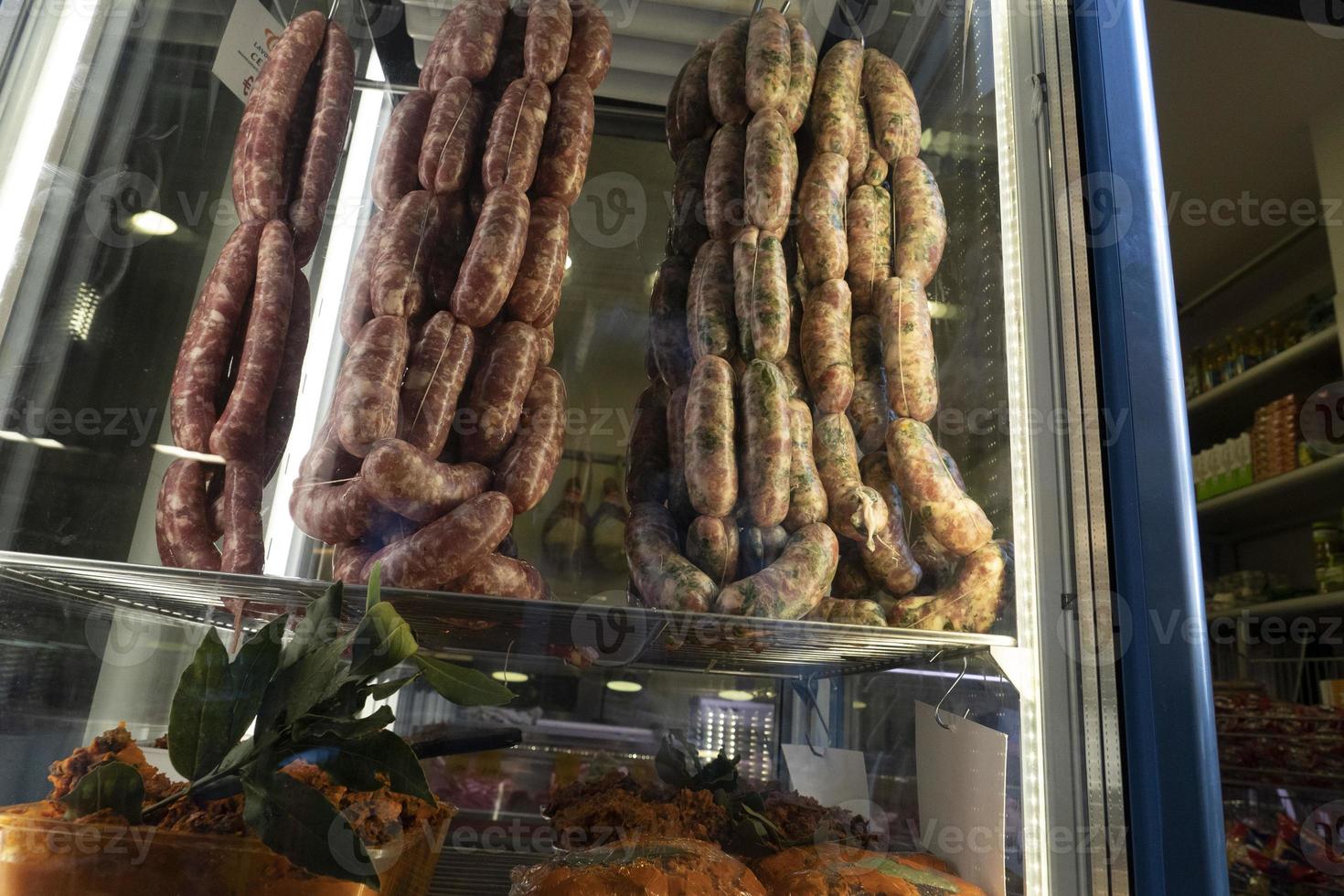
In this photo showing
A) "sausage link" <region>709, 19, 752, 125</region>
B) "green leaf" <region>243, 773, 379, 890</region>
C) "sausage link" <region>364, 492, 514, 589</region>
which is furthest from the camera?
"sausage link" <region>709, 19, 752, 125</region>

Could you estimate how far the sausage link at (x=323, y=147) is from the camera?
1.34 meters

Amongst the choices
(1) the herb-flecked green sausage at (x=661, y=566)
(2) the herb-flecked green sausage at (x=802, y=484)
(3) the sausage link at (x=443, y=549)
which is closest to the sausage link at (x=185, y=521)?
(3) the sausage link at (x=443, y=549)

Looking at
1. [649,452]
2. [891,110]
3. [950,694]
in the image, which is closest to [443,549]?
[649,452]

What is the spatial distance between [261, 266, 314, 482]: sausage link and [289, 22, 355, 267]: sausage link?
0.07 m

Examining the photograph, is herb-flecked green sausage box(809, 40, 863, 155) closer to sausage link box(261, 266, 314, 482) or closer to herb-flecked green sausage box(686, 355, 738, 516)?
herb-flecked green sausage box(686, 355, 738, 516)

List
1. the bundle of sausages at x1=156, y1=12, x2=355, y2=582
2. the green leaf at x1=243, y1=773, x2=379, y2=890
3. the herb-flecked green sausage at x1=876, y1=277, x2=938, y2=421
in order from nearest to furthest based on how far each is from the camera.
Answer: the green leaf at x1=243, y1=773, x2=379, y2=890 → the bundle of sausages at x1=156, y1=12, x2=355, y2=582 → the herb-flecked green sausage at x1=876, y1=277, x2=938, y2=421

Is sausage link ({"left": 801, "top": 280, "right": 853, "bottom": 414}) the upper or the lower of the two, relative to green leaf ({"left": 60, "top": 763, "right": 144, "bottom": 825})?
upper

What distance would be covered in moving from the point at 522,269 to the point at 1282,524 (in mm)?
3556

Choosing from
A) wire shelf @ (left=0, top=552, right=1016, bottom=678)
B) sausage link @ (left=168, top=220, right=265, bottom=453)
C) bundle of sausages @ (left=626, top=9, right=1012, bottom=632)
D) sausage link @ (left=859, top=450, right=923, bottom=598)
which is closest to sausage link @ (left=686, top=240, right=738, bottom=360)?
bundle of sausages @ (left=626, top=9, right=1012, bottom=632)

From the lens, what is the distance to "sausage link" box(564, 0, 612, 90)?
1.51 meters

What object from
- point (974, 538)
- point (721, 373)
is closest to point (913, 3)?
point (721, 373)

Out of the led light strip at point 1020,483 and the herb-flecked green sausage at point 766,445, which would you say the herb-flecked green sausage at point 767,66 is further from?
the herb-flecked green sausage at point 766,445

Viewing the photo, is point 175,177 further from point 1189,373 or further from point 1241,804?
point 1189,373

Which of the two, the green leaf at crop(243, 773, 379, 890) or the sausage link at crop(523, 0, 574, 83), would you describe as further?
the sausage link at crop(523, 0, 574, 83)
